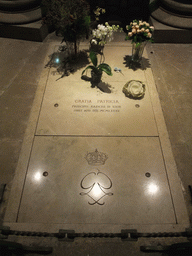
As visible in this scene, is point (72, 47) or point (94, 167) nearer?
point (94, 167)

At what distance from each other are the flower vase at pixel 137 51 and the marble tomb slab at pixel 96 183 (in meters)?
2.04

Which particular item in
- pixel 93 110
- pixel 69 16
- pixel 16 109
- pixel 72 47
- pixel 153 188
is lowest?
pixel 153 188

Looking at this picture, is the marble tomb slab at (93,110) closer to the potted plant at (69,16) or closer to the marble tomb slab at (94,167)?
the marble tomb slab at (94,167)

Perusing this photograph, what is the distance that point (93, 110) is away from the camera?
10.7 ft

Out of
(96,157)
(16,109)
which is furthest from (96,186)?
(16,109)

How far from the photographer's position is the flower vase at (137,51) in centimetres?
386

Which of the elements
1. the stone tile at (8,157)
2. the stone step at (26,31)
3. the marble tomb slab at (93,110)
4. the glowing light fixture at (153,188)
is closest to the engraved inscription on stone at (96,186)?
the glowing light fixture at (153,188)

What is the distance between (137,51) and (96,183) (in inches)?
115

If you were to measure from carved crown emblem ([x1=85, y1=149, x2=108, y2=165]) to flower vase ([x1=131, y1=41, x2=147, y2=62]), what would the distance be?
2.41 m

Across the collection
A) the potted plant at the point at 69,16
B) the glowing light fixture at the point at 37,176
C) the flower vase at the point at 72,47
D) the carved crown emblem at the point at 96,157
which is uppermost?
the flower vase at the point at 72,47

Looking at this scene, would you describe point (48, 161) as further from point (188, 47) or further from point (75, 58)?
point (188, 47)

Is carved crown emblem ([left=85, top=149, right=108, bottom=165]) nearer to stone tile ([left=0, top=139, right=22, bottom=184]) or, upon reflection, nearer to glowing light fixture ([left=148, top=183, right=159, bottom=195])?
glowing light fixture ([left=148, top=183, right=159, bottom=195])

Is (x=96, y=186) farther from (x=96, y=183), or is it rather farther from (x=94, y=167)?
(x=94, y=167)

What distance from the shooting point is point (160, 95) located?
364 centimetres
